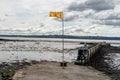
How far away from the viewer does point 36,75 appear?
2039cm

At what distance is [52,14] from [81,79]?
688 centimetres

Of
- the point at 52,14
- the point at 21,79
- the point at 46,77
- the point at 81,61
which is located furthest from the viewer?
the point at 81,61

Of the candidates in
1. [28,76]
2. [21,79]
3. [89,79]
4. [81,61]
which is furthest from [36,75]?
[81,61]

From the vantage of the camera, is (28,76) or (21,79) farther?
(28,76)

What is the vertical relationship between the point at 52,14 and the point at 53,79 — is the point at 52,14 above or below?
above

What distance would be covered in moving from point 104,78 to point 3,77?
701 cm

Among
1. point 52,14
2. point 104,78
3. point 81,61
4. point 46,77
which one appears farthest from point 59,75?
point 81,61

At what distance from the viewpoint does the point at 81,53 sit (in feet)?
101

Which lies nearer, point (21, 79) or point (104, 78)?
point (21, 79)

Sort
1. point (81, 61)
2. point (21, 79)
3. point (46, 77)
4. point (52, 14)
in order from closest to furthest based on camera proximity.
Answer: point (21, 79) → point (46, 77) → point (52, 14) → point (81, 61)

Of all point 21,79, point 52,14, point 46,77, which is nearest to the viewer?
point 21,79

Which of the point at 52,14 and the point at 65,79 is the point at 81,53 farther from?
the point at 65,79

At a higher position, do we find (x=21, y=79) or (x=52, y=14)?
(x=52, y=14)

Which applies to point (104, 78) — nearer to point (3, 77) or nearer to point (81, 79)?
point (81, 79)
